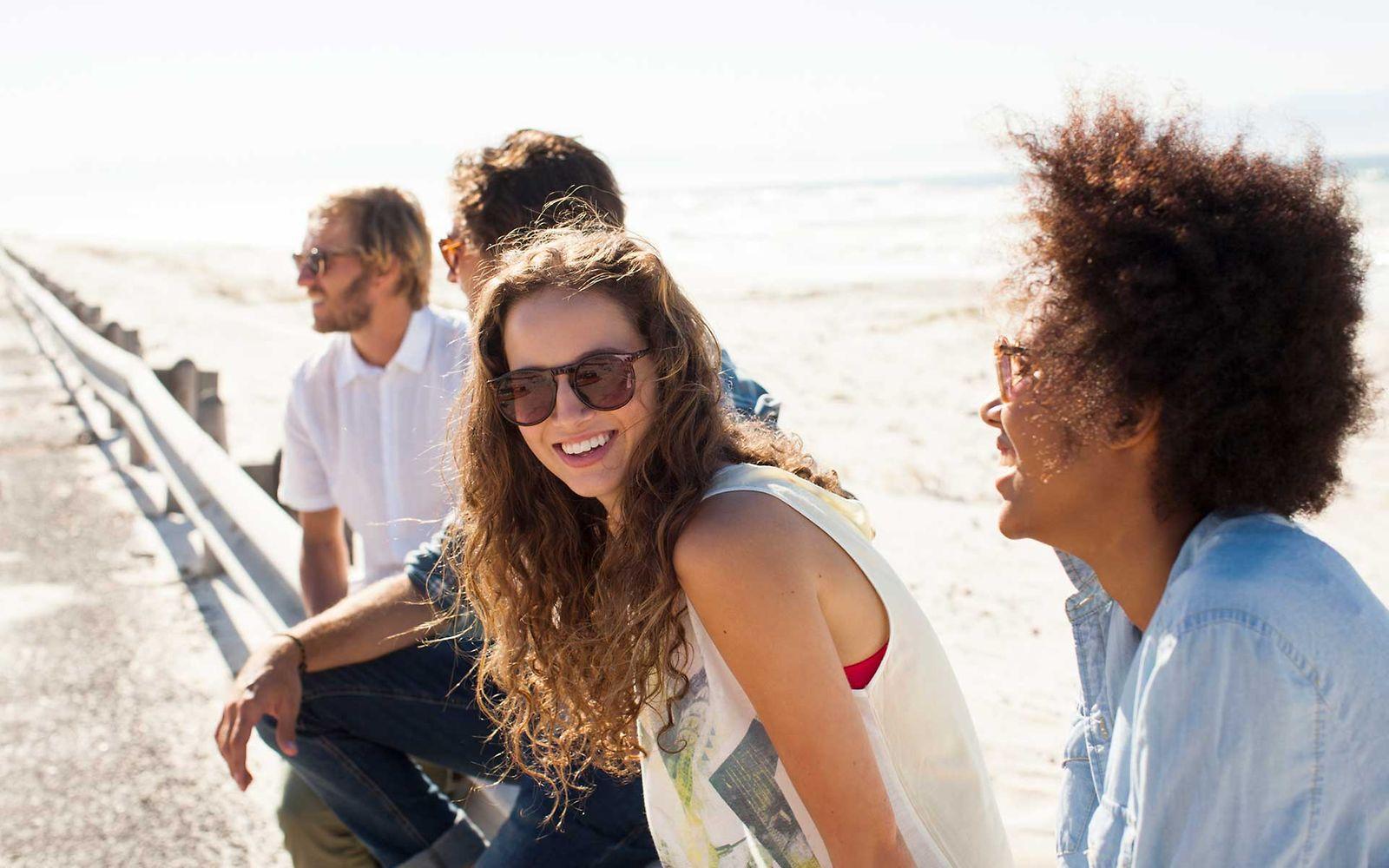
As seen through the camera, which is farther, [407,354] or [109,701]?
[109,701]

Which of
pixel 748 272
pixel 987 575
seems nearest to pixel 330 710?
pixel 987 575

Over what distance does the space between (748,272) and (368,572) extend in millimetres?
28300

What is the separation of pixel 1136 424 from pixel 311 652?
1.83m

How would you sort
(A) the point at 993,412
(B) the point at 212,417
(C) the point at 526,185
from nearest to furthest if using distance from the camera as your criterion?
(A) the point at 993,412 → (C) the point at 526,185 → (B) the point at 212,417

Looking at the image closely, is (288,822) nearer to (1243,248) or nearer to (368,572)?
(368,572)

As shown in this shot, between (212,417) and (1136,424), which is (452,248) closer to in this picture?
(1136,424)

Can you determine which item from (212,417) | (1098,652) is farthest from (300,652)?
(212,417)

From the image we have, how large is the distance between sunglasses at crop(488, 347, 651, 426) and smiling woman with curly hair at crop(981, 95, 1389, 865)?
0.65m

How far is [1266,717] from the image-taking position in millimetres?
1361

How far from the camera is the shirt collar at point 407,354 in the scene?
3.58 metres

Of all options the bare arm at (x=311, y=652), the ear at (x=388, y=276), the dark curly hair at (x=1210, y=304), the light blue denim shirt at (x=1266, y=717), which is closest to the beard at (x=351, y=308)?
the ear at (x=388, y=276)

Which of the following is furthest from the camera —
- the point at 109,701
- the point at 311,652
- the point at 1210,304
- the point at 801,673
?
the point at 109,701

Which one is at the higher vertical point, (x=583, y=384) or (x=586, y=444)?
(x=583, y=384)

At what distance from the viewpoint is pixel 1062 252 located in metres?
1.63
